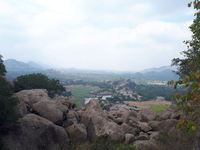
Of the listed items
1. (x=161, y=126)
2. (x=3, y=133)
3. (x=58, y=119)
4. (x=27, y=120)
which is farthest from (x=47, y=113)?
(x=161, y=126)

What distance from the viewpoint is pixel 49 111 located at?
3988 centimetres

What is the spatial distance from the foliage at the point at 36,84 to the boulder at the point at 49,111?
449 inches

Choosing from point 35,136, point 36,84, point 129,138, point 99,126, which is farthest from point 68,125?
point 36,84

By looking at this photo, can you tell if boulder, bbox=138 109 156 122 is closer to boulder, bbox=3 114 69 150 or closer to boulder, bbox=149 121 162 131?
boulder, bbox=149 121 162 131

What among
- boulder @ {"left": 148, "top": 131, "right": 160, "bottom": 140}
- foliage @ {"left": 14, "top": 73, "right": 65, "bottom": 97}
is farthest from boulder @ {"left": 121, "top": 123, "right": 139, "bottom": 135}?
foliage @ {"left": 14, "top": 73, "right": 65, "bottom": 97}

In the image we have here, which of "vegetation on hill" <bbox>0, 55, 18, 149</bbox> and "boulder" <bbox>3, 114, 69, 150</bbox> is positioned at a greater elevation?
"vegetation on hill" <bbox>0, 55, 18, 149</bbox>

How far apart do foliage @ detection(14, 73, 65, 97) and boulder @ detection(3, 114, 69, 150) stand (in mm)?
15026

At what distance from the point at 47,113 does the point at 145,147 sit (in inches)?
429

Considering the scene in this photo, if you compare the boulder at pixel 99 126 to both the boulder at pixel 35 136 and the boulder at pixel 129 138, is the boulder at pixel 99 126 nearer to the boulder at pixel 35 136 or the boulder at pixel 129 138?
the boulder at pixel 129 138

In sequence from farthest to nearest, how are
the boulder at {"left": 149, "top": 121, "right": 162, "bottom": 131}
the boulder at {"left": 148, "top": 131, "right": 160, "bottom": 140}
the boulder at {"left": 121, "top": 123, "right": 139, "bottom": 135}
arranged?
1. the boulder at {"left": 149, "top": 121, "right": 162, "bottom": 131}
2. the boulder at {"left": 121, "top": 123, "right": 139, "bottom": 135}
3. the boulder at {"left": 148, "top": 131, "right": 160, "bottom": 140}

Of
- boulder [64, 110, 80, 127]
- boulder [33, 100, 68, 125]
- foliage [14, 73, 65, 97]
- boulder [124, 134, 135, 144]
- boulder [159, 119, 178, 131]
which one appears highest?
foliage [14, 73, 65, 97]

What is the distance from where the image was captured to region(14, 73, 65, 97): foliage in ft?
175

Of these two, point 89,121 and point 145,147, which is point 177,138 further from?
point 89,121

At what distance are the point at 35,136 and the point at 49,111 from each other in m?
4.60
